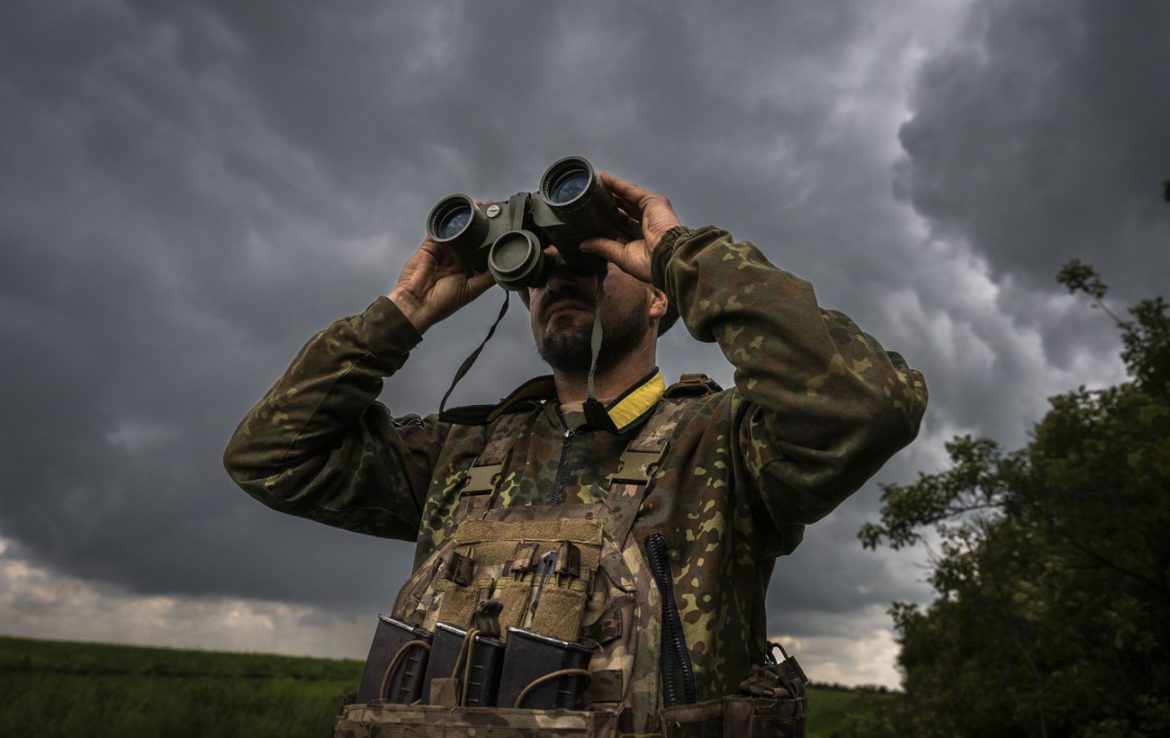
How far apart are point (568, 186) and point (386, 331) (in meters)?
0.85

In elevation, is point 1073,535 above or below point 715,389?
above

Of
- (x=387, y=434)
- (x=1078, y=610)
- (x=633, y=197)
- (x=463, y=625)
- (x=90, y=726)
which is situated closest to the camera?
(x=463, y=625)

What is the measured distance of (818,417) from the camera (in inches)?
93.3

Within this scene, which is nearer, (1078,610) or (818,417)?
(818,417)

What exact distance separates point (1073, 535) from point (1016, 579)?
2.50 ft

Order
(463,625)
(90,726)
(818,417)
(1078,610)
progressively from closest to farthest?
(818,417)
(463,625)
(1078,610)
(90,726)

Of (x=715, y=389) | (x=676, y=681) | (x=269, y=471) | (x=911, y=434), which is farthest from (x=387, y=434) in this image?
(x=911, y=434)

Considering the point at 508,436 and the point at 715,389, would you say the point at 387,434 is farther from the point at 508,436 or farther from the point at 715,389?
the point at 715,389

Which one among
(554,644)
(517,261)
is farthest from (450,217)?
(554,644)

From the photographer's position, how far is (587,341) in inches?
129

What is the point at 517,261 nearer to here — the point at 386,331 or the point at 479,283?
the point at 479,283

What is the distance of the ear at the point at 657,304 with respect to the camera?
355 centimetres

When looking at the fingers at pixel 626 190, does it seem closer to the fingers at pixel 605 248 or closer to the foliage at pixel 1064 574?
the fingers at pixel 605 248

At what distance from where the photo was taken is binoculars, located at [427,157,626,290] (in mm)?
3104
